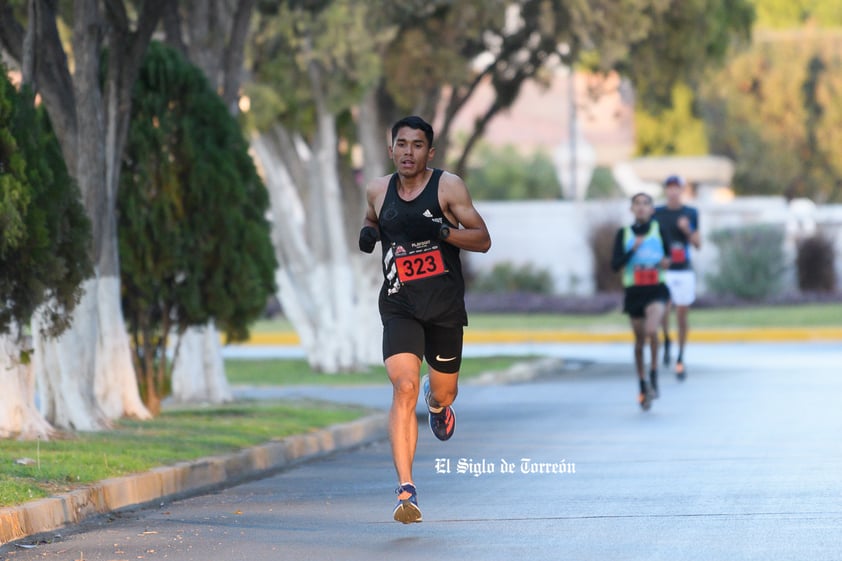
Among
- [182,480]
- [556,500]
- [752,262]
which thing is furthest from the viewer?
[752,262]

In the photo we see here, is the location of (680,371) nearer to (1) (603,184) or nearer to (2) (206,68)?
(2) (206,68)

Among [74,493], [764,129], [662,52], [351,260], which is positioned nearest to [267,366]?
[351,260]

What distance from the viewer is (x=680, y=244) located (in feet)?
73.8

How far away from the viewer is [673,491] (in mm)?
11039

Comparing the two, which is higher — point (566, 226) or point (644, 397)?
point (566, 226)

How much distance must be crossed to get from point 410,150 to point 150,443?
4.42 meters

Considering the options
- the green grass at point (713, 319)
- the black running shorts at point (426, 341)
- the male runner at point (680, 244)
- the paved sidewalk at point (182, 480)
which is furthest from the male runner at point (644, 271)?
the green grass at point (713, 319)

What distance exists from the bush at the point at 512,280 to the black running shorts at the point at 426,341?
3459 cm

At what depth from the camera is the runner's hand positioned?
1019cm

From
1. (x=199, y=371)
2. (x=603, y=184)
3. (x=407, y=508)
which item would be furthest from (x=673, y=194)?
(x=603, y=184)

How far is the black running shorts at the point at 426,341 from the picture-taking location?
1018cm

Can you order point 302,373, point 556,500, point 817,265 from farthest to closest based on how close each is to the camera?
1. point 817,265
2. point 302,373
3. point 556,500

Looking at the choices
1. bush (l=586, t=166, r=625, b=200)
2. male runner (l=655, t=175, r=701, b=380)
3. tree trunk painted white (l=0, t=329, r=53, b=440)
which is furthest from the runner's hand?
bush (l=586, t=166, r=625, b=200)

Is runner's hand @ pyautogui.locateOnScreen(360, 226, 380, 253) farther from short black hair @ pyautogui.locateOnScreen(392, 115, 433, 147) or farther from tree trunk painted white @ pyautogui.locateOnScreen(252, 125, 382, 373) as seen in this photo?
tree trunk painted white @ pyautogui.locateOnScreen(252, 125, 382, 373)
